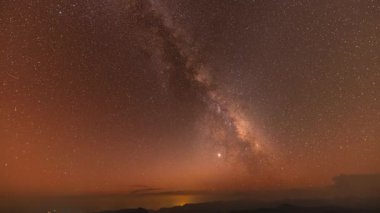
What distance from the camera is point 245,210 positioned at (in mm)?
142125

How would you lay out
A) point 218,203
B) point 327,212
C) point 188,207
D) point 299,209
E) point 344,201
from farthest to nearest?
point 218,203, point 188,207, point 299,209, point 344,201, point 327,212

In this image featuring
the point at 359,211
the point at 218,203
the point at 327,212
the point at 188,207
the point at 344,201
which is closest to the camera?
the point at 359,211

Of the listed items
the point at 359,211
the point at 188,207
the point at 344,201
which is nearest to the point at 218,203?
the point at 188,207

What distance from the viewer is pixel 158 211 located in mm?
142875

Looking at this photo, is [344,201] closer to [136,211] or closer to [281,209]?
[281,209]

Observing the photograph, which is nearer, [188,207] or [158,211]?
[158,211]

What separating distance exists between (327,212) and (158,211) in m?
60.7

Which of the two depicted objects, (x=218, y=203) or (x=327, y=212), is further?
(x=218, y=203)

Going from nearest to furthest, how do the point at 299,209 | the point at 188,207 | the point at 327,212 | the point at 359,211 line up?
the point at 359,211 → the point at 327,212 → the point at 299,209 → the point at 188,207

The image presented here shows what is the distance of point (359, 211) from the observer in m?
109

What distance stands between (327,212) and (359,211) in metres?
15.1

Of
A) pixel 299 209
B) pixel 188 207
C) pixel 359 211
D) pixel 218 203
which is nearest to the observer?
pixel 359 211

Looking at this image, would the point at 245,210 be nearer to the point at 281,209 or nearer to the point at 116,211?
the point at 281,209

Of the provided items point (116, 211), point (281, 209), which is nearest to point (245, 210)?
point (281, 209)
